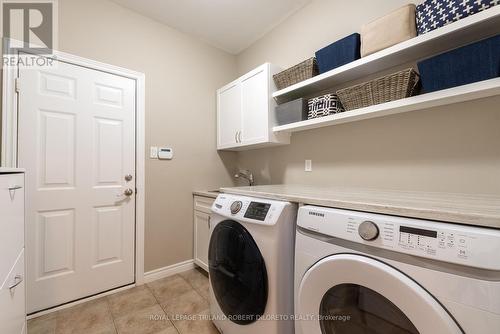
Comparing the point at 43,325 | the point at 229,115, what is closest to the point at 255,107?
the point at 229,115

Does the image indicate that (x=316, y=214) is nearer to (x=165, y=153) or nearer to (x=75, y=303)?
(x=165, y=153)

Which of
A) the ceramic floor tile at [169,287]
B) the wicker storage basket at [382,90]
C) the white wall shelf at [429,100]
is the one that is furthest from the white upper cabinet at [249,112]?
the ceramic floor tile at [169,287]

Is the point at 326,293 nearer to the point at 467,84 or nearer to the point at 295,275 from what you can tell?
the point at 295,275

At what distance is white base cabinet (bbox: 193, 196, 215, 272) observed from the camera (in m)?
2.17

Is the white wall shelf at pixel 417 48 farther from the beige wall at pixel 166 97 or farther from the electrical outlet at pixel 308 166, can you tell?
the beige wall at pixel 166 97

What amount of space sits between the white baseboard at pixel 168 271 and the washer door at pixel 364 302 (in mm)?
1688

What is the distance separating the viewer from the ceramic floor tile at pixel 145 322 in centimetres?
147

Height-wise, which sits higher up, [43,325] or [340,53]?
[340,53]

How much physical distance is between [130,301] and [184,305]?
462 mm

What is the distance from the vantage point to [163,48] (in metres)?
2.27

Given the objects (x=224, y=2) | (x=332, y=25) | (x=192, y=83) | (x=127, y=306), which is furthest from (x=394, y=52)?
(x=127, y=306)

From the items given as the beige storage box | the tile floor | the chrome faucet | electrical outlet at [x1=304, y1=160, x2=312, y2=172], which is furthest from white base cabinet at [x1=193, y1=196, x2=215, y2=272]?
the beige storage box

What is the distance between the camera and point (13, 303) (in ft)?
3.10

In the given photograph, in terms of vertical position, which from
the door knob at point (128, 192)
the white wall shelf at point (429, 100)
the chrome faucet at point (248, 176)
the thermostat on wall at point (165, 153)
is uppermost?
the white wall shelf at point (429, 100)
